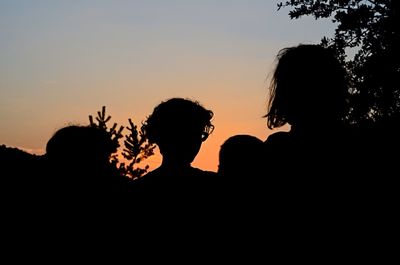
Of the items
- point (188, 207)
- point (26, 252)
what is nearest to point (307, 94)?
point (188, 207)

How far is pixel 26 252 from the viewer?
8.89 ft

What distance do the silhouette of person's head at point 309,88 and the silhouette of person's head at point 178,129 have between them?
107 cm

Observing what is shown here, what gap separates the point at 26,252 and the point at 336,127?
72.5 inches

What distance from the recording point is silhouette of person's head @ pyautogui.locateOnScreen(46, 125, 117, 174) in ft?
10.6

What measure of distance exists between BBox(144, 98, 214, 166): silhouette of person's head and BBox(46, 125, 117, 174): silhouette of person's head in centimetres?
42

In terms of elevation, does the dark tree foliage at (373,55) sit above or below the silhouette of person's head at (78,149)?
above

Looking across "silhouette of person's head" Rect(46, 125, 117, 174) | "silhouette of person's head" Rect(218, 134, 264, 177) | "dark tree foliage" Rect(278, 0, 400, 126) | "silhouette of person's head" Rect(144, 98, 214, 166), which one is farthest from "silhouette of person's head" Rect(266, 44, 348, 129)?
"dark tree foliage" Rect(278, 0, 400, 126)

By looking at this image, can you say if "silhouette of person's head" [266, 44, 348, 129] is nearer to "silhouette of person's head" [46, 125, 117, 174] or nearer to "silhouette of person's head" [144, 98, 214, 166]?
"silhouette of person's head" [144, 98, 214, 166]

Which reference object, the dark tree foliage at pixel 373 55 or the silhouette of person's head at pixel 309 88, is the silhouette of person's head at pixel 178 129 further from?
the dark tree foliage at pixel 373 55

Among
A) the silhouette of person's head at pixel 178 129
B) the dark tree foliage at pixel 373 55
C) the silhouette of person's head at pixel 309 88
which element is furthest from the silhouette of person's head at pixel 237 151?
the dark tree foliage at pixel 373 55

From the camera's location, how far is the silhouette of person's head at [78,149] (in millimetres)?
3244

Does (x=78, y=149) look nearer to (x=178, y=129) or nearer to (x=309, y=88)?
(x=178, y=129)

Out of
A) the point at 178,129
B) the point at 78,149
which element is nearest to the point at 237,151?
the point at 178,129

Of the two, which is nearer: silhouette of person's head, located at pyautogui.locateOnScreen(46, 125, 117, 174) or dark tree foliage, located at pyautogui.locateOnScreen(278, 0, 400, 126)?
silhouette of person's head, located at pyautogui.locateOnScreen(46, 125, 117, 174)
